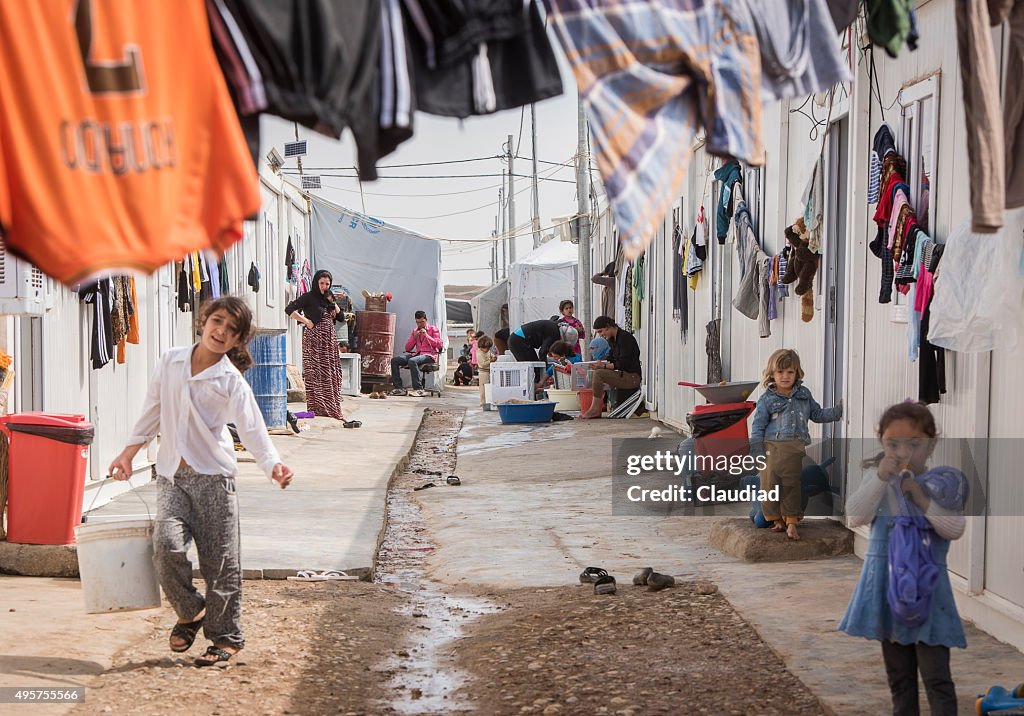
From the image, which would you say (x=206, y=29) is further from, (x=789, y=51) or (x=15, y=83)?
(x=789, y=51)

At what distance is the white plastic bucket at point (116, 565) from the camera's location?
4832 mm

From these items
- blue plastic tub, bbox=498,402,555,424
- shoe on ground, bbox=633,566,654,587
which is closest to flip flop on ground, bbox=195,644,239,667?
shoe on ground, bbox=633,566,654,587

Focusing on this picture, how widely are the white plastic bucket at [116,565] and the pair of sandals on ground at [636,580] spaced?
96.9 inches

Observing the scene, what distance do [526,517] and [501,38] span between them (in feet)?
21.0

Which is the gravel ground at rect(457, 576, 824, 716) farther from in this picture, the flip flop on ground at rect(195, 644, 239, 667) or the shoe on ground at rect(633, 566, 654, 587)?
the flip flop on ground at rect(195, 644, 239, 667)

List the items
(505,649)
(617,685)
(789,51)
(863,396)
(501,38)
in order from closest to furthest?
(501,38)
(789,51)
(617,685)
(505,649)
(863,396)

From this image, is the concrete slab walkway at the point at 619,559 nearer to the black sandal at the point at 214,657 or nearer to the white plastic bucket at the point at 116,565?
the black sandal at the point at 214,657

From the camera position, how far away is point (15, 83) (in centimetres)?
237

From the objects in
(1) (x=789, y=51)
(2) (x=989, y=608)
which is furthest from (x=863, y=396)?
(1) (x=789, y=51)

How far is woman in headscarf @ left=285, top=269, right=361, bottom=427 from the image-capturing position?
1505 centimetres

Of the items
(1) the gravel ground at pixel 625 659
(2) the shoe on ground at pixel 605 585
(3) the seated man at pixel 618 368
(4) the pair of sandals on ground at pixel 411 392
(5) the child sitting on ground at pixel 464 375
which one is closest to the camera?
(1) the gravel ground at pixel 625 659

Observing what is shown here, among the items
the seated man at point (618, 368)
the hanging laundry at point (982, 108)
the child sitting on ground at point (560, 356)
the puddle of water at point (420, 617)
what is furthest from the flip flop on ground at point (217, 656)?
the child sitting on ground at point (560, 356)

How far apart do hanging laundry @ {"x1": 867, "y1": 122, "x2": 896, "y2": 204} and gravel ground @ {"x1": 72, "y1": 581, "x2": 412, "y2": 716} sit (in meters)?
3.55

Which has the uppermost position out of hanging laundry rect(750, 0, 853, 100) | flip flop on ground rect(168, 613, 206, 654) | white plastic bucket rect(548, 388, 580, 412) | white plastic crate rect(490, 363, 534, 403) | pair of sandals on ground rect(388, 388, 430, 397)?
hanging laundry rect(750, 0, 853, 100)
